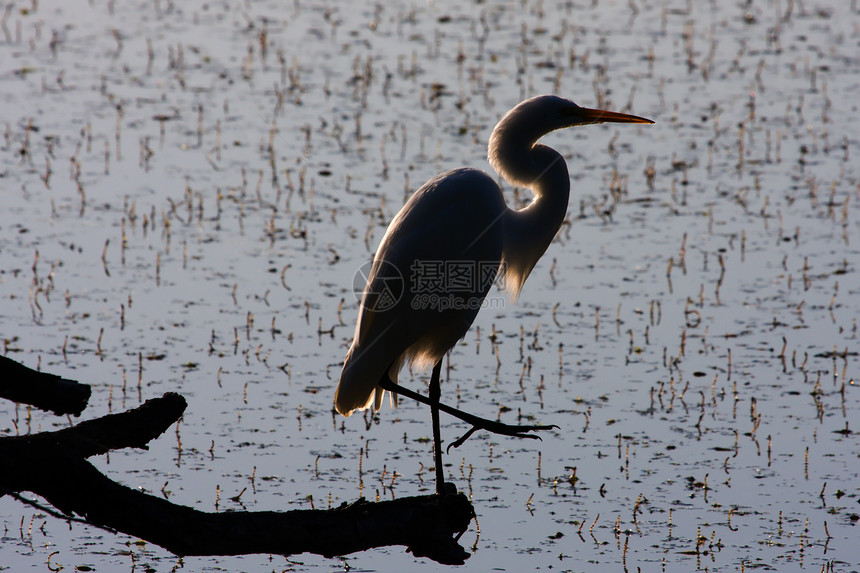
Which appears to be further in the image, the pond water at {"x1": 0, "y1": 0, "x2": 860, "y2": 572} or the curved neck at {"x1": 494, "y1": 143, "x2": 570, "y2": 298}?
the pond water at {"x1": 0, "y1": 0, "x2": 860, "y2": 572}

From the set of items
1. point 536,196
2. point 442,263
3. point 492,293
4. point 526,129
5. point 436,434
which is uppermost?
point 526,129

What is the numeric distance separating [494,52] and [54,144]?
13.7 ft

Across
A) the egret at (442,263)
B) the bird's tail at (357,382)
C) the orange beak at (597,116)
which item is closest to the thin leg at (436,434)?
the egret at (442,263)

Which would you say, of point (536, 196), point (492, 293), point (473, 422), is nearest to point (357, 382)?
point (473, 422)

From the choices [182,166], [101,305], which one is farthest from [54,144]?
[101,305]

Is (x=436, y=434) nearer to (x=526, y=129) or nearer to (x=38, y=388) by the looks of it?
(x=526, y=129)

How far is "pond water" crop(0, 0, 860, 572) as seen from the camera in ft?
16.3

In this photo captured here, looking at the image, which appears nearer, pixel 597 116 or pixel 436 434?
pixel 436 434

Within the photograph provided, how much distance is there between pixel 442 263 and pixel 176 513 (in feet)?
5.55

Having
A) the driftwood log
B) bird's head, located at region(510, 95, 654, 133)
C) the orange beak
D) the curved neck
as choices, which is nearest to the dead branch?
the driftwood log

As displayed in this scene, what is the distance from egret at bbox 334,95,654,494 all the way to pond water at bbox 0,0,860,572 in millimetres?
791

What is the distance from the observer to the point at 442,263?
173 inches

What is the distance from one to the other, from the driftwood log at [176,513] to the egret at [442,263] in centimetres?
76

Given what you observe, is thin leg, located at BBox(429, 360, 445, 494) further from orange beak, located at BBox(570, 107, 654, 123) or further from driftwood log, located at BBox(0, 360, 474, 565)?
orange beak, located at BBox(570, 107, 654, 123)
